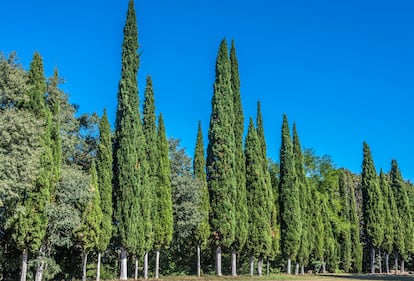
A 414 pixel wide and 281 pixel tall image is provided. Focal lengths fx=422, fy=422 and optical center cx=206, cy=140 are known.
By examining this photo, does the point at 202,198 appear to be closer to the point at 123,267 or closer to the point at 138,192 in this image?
the point at 138,192

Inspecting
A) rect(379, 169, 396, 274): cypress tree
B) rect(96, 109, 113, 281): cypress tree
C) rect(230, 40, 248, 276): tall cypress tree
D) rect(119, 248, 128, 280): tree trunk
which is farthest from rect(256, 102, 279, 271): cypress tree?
rect(379, 169, 396, 274): cypress tree

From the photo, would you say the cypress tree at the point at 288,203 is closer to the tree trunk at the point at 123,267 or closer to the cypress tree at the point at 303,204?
the cypress tree at the point at 303,204

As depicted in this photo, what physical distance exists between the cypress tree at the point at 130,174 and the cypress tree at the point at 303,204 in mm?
17009

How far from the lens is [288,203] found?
35188 mm

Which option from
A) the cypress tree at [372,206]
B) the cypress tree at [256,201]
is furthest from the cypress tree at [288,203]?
the cypress tree at [372,206]

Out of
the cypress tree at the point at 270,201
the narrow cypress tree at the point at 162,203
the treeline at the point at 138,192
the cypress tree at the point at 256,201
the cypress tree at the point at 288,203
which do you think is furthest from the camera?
the cypress tree at the point at 288,203

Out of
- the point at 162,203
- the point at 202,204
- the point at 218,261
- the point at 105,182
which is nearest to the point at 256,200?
the point at 202,204

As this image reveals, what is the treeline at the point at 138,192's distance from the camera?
18.1m

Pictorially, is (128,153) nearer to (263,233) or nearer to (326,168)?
(263,233)

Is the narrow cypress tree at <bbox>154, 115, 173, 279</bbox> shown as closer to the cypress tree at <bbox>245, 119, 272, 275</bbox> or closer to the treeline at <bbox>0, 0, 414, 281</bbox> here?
the treeline at <bbox>0, 0, 414, 281</bbox>

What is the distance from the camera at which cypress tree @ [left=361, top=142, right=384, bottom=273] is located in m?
46.6

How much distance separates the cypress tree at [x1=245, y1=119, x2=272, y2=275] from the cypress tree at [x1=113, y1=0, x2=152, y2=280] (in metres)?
9.19

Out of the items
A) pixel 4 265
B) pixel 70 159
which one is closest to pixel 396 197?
pixel 70 159

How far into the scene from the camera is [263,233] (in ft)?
101
